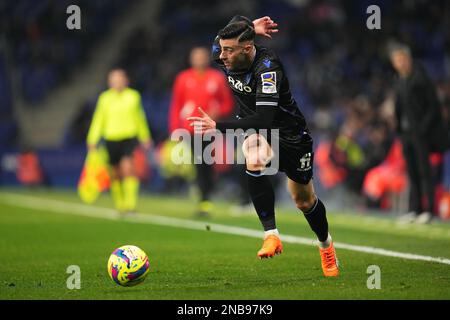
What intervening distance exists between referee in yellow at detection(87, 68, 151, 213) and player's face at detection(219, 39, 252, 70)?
25.4ft

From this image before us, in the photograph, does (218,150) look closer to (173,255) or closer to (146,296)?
(173,255)

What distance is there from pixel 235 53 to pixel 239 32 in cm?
16

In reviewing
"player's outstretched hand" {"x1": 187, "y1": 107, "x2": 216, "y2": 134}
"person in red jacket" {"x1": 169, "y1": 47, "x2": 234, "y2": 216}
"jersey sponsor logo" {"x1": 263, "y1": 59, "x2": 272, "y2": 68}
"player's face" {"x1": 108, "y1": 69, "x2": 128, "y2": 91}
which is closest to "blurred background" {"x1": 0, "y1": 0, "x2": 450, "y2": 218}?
"person in red jacket" {"x1": 169, "y1": 47, "x2": 234, "y2": 216}

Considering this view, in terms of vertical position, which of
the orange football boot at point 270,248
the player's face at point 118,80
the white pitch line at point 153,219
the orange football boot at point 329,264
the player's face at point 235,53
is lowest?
the white pitch line at point 153,219

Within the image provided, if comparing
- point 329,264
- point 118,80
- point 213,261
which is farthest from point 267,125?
point 118,80

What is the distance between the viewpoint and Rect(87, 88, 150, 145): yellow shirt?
1495 centimetres

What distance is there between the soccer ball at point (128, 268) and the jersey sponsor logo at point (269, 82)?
155 cm

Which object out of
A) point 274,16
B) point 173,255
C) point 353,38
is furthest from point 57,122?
point 173,255

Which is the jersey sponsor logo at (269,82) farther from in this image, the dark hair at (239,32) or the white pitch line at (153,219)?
the white pitch line at (153,219)

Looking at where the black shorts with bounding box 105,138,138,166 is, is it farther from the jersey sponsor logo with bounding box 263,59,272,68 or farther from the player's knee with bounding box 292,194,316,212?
the jersey sponsor logo with bounding box 263,59,272,68

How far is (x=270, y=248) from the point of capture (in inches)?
283

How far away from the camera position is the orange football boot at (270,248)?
7.14 meters

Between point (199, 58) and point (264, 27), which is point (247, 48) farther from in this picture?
point (199, 58)

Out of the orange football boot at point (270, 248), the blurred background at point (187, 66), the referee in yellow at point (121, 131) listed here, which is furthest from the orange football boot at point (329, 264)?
the referee in yellow at point (121, 131)
